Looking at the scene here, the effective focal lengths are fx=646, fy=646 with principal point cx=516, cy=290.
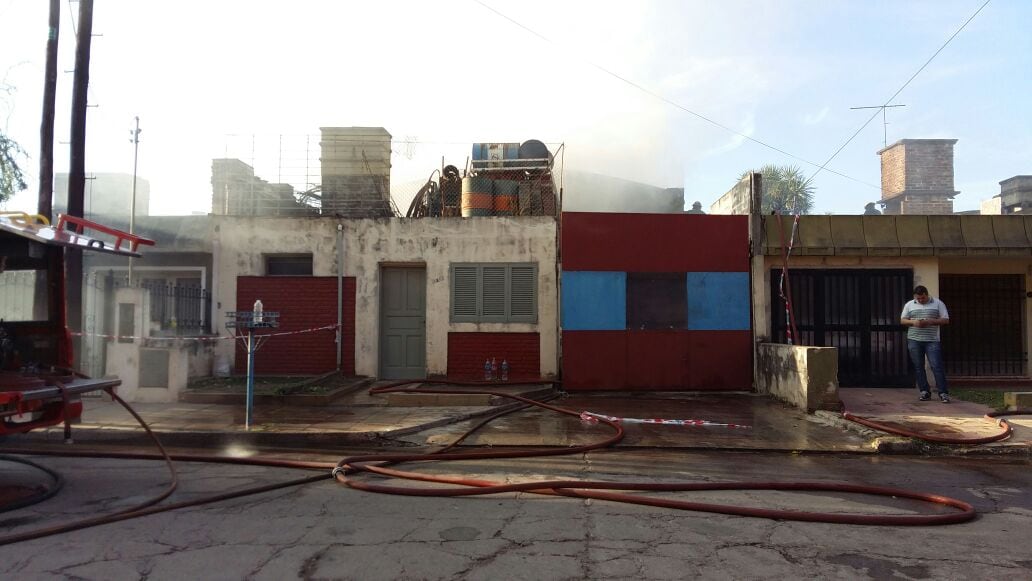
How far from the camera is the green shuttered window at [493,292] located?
1212 centimetres

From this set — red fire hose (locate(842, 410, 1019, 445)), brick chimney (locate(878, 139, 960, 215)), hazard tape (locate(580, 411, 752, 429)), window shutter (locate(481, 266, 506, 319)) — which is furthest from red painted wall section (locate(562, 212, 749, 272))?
brick chimney (locate(878, 139, 960, 215))

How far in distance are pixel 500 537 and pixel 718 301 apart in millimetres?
8485

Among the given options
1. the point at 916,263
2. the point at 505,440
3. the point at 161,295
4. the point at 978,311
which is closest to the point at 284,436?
the point at 505,440

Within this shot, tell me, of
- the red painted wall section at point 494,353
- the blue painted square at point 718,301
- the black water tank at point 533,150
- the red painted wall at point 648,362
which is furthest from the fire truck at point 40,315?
the blue painted square at point 718,301

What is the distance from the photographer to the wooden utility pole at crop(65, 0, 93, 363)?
33.0 ft

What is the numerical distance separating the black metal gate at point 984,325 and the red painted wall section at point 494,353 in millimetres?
7910

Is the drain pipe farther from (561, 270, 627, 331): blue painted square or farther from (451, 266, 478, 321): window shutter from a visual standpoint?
(561, 270, 627, 331): blue painted square

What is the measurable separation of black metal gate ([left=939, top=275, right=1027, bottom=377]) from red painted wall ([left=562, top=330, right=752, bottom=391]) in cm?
444

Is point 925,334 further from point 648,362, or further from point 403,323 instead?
point 403,323

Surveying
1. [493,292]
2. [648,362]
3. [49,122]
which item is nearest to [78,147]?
[49,122]

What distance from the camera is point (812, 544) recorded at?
418cm

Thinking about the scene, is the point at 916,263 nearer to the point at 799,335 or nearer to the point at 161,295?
the point at 799,335

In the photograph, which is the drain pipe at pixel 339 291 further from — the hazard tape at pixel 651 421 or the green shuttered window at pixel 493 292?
the hazard tape at pixel 651 421

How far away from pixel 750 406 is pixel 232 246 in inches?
385
